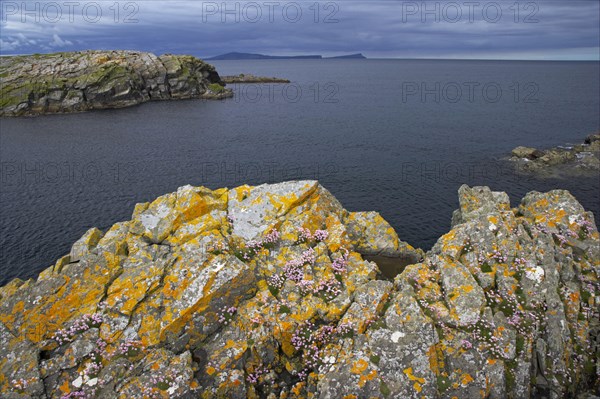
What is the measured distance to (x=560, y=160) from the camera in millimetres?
70312

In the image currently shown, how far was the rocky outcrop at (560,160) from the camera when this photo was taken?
65812 mm

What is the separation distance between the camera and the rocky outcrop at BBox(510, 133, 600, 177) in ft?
216

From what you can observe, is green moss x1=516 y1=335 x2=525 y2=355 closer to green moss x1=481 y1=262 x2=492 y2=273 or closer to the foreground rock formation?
the foreground rock formation

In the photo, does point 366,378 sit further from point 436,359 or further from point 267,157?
point 267,157

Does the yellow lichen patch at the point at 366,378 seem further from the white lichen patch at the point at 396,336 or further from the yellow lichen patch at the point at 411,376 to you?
the white lichen patch at the point at 396,336

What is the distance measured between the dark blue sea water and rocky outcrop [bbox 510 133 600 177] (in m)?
4.05

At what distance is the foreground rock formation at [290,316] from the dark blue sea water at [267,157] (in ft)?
63.1

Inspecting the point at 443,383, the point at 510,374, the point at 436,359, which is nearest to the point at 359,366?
the point at 436,359

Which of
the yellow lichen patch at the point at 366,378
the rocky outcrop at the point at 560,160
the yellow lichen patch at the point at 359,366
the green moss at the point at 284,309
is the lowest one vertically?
the yellow lichen patch at the point at 366,378

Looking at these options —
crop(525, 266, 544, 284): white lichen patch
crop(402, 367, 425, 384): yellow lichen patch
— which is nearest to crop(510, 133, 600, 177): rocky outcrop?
crop(525, 266, 544, 284): white lichen patch

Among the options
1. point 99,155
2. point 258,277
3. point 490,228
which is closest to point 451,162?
point 490,228

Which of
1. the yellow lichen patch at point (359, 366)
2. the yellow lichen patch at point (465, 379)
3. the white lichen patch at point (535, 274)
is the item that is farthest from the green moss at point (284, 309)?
the white lichen patch at point (535, 274)

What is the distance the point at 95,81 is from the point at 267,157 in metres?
90.4

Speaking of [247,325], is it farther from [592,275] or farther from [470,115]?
[470,115]
